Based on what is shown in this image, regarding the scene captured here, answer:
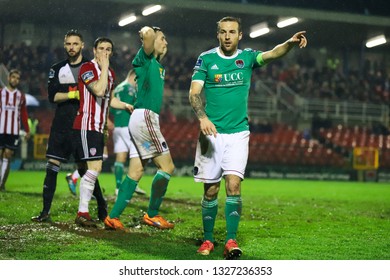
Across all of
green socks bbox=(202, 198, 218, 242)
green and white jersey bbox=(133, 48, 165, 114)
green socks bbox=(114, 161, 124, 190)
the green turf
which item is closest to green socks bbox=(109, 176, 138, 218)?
the green turf

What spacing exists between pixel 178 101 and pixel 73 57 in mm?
12974

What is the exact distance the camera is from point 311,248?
577 centimetres

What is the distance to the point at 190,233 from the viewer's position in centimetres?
636

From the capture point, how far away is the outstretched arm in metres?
5.12

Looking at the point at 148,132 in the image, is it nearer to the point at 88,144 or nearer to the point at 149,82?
the point at 149,82

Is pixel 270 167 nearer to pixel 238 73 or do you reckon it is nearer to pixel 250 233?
pixel 250 233

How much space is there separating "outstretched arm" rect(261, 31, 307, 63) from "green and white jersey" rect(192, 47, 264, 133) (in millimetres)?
133

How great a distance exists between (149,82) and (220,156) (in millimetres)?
1365

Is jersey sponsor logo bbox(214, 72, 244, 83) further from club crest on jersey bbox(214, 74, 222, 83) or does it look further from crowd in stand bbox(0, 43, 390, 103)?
crowd in stand bbox(0, 43, 390, 103)

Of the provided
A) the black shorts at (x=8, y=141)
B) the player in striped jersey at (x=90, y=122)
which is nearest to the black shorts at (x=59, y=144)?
the player in striped jersey at (x=90, y=122)

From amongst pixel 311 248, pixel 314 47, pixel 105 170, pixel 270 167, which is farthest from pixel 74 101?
pixel 314 47

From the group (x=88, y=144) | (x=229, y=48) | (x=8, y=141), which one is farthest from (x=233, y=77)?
(x=8, y=141)

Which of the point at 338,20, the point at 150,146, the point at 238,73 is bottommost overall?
the point at 150,146

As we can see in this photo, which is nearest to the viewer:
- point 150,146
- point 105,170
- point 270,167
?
point 150,146
